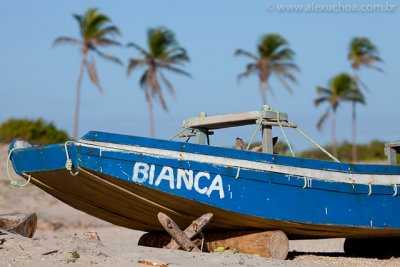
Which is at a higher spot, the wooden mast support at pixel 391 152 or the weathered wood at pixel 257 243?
the wooden mast support at pixel 391 152

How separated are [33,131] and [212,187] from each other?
2365cm

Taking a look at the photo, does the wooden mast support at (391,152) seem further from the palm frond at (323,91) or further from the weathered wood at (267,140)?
the palm frond at (323,91)

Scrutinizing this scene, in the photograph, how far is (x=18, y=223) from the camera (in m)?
9.95

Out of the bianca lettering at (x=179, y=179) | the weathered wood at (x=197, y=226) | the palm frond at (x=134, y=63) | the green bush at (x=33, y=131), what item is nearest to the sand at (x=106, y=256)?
the weathered wood at (x=197, y=226)

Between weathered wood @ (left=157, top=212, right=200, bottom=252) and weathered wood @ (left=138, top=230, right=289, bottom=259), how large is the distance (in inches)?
27.3

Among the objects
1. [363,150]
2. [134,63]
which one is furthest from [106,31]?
[363,150]

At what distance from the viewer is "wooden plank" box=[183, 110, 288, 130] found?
1083cm

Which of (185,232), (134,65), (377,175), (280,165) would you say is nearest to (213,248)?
(185,232)

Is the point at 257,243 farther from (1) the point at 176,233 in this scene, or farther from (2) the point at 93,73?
(2) the point at 93,73

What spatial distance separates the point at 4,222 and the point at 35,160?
81 cm

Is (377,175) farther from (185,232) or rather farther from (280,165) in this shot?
(185,232)

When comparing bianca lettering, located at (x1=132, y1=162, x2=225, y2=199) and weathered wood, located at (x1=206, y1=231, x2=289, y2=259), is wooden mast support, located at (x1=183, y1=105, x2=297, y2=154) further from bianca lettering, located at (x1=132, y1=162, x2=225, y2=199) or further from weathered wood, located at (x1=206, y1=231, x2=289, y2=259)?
bianca lettering, located at (x1=132, y1=162, x2=225, y2=199)

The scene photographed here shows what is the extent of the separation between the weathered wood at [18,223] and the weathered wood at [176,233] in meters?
1.62

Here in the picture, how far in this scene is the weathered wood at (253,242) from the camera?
10.3m
